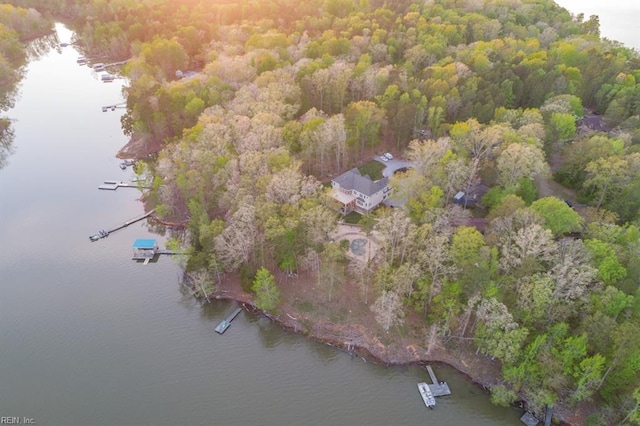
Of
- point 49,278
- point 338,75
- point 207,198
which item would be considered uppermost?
point 338,75

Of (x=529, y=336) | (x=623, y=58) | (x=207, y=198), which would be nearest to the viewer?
(x=529, y=336)

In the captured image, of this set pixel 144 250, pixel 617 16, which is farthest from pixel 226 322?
pixel 617 16

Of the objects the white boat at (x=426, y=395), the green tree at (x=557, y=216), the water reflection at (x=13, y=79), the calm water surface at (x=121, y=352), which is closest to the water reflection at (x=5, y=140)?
the water reflection at (x=13, y=79)

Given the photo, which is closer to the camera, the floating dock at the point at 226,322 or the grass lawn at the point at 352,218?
the floating dock at the point at 226,322

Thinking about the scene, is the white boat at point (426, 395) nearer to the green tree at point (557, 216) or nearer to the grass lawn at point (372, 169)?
the green tree at point (557, 216)

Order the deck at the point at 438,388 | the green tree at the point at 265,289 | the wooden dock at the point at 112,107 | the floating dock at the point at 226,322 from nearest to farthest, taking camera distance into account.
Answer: the deck at the point at 438,388 < the green tree at the point at 265,289 < the floating dock at the point at 226,322 < the wooden dock at the point at 112,107

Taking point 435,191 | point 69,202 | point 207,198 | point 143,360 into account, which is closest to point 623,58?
point 435,191

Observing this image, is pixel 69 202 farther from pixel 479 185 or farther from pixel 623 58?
pixel 623 58

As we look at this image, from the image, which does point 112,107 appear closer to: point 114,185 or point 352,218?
point 114,185
